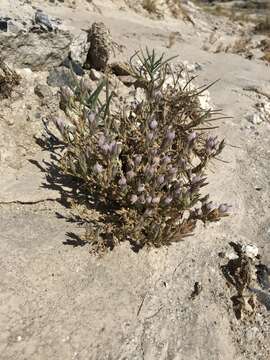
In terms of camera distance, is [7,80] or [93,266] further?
[7,80]

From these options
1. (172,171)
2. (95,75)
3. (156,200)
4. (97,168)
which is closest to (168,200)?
(156,200)

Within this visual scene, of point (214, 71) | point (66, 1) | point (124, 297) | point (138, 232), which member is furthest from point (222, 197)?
point (66, 1)

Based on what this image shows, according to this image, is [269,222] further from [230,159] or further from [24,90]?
[24,90]

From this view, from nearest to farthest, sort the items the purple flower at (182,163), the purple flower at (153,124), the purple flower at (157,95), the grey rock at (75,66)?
the purple flower at (182,163) → the purple flower at (153,124) → the purple flower at (157,95) → the grey rock at (75,66)

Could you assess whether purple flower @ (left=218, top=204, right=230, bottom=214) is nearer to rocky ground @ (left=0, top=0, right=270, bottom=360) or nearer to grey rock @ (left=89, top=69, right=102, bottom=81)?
rocky ground @ (left=0, top=0, right=270, bottom=360)

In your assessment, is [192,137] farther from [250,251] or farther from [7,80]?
[7,80]

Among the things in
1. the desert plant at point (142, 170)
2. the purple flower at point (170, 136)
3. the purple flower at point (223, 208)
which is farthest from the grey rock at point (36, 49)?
the purple flower at point (223, 208)

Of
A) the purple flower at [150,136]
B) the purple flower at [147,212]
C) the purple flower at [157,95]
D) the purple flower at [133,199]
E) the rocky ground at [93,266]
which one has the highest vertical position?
the purple flower at [157,95]

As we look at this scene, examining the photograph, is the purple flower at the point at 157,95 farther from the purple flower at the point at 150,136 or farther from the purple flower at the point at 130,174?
the purple flower at the point at 130,174

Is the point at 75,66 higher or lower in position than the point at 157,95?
lower
